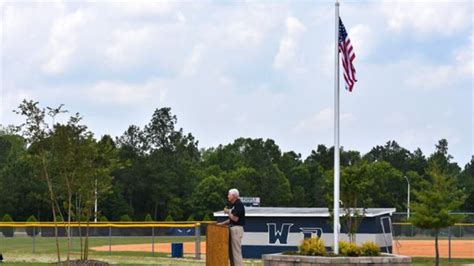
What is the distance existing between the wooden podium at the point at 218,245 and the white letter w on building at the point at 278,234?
17632mm

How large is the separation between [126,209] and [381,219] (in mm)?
45592

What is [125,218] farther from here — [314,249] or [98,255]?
[314,249]

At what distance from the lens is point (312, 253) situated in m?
20.7

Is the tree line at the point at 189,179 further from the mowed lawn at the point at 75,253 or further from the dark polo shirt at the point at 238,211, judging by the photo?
the dark polo shirt at the point at 238,211

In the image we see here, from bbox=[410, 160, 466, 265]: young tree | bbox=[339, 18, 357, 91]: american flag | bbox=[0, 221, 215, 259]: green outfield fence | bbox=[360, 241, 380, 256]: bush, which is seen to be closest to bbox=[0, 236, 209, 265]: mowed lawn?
bbox=[0, 221, 215, 259]: green outfield fence

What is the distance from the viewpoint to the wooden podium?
56.7ft

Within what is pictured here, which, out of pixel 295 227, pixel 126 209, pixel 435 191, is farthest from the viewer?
pixel 126 209

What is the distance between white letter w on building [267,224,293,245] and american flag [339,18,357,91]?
14246 mm

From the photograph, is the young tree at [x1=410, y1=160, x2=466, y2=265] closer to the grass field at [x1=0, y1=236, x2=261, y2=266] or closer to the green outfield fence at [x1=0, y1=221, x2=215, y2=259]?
the grass field at [x1=0, y1=236, x2=261, y2=266]

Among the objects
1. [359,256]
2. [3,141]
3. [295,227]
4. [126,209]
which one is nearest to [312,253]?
[359,256]

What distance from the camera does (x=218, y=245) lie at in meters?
17.3

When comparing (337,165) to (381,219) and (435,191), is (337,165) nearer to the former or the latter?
(435,191)

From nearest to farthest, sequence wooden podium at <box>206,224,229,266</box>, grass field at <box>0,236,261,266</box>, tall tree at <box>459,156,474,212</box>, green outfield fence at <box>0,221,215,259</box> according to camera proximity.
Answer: wooden podium at <box>206,224,229,266</box> < grass field at <box>0,236,261,266</box> < green outfield fence at <box>0,221,215,259</box> < tall tree at <box>459,156,474,212</box>

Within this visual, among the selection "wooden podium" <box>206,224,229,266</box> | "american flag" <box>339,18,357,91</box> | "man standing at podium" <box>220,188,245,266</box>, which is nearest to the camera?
"wooden podium" <box>206,224,229,266</box>
